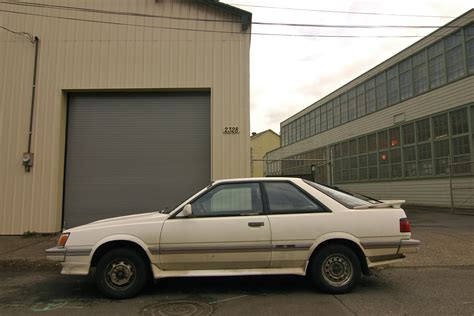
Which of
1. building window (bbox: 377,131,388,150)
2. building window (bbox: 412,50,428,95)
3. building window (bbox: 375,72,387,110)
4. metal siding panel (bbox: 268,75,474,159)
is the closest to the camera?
metal siding panel (bbox: 268,75,474,159)

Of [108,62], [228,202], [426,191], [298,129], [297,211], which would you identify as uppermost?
[298,129]

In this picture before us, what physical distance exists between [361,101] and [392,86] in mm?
3902

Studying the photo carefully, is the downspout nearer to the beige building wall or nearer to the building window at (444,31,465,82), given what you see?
the beige building wall

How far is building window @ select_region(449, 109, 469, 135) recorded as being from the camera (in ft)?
63.9

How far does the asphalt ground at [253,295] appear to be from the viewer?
5.03 meters

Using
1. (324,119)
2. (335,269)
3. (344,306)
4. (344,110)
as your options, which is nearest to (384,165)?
(344,110)

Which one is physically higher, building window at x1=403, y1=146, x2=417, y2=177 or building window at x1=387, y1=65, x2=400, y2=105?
building window at x1=387, y1=65, x2=400, y2=105

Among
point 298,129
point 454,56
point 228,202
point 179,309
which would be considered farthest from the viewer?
point 298,129

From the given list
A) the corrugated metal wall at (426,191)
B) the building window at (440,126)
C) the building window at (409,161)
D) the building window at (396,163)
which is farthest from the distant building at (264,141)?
the building window at (440,126)

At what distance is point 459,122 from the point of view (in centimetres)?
1989

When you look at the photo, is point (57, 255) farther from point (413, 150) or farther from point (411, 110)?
point (411, 110)

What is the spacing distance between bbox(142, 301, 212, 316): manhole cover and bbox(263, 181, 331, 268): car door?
1.13 m

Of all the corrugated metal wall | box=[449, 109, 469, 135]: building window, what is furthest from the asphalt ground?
box=[449, 109, 469, 135]: building window

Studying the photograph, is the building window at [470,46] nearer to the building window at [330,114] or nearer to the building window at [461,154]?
the building window at [461,154]
